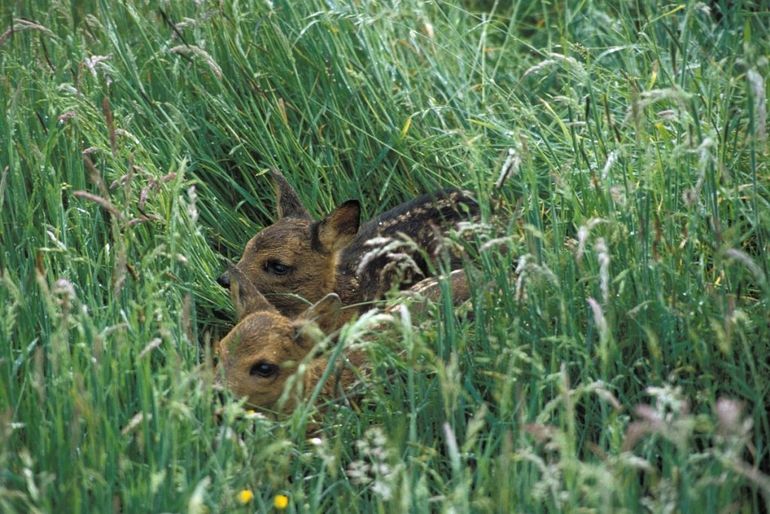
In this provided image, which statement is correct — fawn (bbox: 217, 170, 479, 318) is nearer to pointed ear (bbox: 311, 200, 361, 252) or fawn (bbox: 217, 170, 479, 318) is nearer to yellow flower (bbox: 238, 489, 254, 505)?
pointed ear (bbox: 311, 200, 361, 252)

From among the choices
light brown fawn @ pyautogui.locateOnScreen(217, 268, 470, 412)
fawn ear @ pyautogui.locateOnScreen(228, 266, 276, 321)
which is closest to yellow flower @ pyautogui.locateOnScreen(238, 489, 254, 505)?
light brown fawn @ pyautogui.locateOnScreen(217, 268, 470, 412)

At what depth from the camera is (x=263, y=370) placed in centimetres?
495

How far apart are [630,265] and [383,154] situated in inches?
81.2

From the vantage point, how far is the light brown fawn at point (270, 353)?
16.1 feet

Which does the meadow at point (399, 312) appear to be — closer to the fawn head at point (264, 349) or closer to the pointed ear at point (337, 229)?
the fawn head at point (264, 349)

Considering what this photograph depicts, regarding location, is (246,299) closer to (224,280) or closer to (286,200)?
(224,280)

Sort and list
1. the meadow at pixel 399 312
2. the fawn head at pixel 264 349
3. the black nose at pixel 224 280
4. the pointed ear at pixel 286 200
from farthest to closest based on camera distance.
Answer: the pointed ear at pixel 286 200, the black nose at pixel 224 280, the fawn head at pixel 264 349, the meadow at pixel 399 312

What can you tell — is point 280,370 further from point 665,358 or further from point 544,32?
point 544,32

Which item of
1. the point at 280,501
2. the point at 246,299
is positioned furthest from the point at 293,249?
the point at 280,501

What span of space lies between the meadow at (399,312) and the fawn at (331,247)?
0.68ft

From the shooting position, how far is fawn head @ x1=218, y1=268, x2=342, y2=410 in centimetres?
489

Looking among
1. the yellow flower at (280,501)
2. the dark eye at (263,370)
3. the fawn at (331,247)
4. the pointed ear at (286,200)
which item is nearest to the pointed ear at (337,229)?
the fawn at (331,247)

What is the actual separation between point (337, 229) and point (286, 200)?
0.91ft

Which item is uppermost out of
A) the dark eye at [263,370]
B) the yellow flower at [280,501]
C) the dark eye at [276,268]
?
the yellow flower at [280,501]
